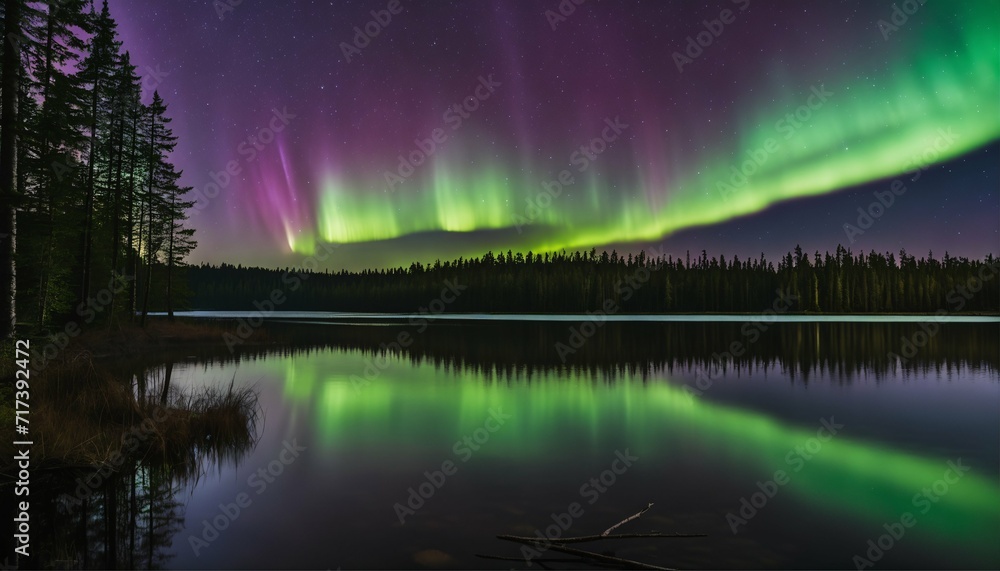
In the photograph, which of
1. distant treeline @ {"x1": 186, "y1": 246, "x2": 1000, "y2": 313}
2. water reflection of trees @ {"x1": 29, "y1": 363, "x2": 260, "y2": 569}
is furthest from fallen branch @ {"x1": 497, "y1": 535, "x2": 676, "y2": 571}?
Result: distant treeline @ {"x1": 186, "y1": 246, "x2": 1000, "y2": 313}

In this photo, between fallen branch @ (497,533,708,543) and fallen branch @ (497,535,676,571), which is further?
fallen branch @ (497,533,708,543)

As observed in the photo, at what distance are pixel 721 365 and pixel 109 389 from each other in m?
34.1

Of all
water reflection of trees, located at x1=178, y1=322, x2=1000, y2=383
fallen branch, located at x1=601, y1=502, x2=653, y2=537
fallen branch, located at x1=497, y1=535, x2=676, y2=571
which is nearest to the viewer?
fallen branch, located at x1=497, y1=535, x2=676, y2=571

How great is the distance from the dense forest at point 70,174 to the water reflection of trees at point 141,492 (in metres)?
4.92

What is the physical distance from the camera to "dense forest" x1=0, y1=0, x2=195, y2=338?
15.2 metres

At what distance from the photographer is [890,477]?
524 inches

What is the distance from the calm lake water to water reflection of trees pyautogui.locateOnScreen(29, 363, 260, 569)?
0.09m

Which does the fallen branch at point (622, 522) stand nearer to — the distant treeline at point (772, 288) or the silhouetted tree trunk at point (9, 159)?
the silhouetted tree trunk at point (9, 159)

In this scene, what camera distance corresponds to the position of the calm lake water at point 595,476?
8898 millimetres

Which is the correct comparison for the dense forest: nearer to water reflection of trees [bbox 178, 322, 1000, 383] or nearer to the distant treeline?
water reflection of trees [bbox 178, 322, 1000, 383]

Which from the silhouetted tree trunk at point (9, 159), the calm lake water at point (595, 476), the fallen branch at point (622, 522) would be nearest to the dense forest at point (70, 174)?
the silhouetted tree trunk at point (9, 159)

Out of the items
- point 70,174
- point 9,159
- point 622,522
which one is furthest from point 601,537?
point 70,174

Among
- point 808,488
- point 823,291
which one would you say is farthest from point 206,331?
point 823,291

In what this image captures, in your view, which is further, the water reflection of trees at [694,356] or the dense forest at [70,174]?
the water reflection of trees at [694,356]
